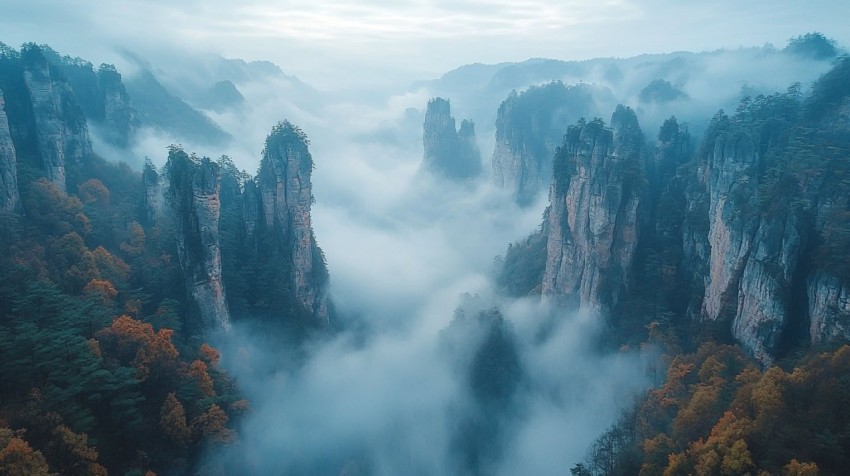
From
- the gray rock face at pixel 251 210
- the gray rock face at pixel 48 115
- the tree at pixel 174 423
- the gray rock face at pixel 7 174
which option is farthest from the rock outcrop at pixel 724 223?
the gray rock face at pixel 48 115

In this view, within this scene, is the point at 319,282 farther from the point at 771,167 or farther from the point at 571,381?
the point at 771,167

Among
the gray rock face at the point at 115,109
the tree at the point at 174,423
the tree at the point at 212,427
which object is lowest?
the tree at the point at 212,427

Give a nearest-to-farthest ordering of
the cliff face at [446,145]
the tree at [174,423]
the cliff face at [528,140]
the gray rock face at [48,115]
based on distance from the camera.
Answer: the tree at [174,423]
the gray rock face at [48,115]
the cliff face at [528,140]
the cliff face at [446,145]

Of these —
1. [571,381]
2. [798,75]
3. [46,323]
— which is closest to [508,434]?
[571,381]

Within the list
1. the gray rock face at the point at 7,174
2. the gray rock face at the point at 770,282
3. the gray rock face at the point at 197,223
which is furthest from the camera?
the gray rock face at the point at 197,223

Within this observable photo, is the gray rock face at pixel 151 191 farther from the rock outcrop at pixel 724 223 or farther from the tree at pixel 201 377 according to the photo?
the rock outcrop at pixel 724 223

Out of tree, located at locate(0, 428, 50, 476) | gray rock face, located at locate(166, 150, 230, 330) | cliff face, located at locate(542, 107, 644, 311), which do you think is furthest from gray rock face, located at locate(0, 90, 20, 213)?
cliff face, located at locate(542, 107, 644, 311)

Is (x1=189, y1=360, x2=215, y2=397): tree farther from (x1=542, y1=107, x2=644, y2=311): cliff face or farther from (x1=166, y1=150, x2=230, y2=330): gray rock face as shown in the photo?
(x1=542, y1=107, x2=644, y2=311): cliff face
